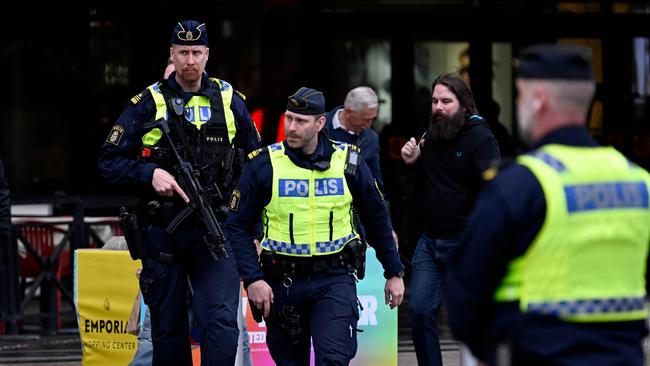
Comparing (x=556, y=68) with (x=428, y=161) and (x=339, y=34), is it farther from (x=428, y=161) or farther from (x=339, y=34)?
(x=339, y=34)

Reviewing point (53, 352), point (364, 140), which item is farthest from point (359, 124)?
point (53, 352)

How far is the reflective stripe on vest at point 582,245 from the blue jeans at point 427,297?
3611 mm

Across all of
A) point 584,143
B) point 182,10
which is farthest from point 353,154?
point 182,10

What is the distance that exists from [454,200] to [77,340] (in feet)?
14.4

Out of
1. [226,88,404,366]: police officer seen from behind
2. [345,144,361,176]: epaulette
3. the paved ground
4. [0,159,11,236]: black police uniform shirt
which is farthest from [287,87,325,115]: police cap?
[0,159,11,236]: black police uniform shirt

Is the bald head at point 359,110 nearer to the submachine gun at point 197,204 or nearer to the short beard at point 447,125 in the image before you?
the short beard at point 447,125

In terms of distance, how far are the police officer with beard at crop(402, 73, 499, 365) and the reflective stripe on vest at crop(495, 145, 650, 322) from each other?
347 centimetres

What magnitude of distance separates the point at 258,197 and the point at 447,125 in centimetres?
134

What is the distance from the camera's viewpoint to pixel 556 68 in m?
3.83

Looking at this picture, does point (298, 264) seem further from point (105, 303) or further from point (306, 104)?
point (105, 303)

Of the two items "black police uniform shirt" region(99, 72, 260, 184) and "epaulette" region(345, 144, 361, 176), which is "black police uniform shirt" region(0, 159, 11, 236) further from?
"epaulette" region(345, 144, 361, 176)

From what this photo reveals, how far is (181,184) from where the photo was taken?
6.91m

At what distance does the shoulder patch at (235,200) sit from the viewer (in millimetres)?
6609

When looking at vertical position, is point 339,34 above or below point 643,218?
above
